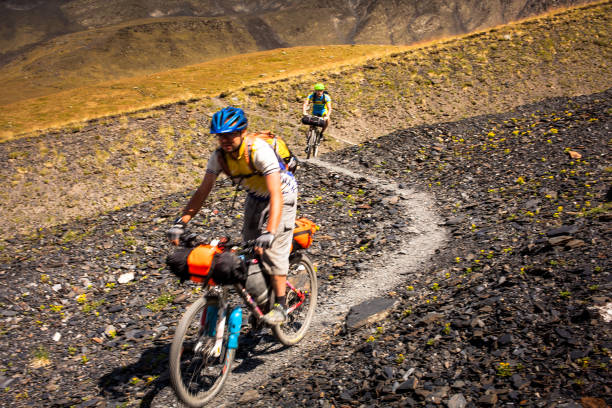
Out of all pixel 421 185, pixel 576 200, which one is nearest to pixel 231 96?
pixel 421 185

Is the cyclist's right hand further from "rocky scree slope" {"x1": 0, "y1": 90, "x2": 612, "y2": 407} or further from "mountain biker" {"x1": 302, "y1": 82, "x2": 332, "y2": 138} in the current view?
"mountain biker" {"x1": 302, "y1": 82, "x2": 332, "y2": 138}

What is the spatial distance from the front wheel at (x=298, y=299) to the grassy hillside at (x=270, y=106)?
17.8 meters

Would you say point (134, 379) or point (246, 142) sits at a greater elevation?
point (246, 142)

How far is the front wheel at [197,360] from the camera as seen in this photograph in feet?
17.3

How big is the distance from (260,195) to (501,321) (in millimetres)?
3976

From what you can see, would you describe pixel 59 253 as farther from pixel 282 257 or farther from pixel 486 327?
pixel 486 327

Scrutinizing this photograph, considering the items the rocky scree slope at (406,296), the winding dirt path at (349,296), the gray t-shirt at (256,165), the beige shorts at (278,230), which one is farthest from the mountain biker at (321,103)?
the gray t-shirt at (256,165)

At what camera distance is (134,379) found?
22.5 feet

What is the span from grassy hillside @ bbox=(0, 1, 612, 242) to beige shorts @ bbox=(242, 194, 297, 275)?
18.6m

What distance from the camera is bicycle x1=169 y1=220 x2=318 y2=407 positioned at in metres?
5.39

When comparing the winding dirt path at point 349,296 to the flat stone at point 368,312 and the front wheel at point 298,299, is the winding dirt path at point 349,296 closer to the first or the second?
the front wheel at point 298,299

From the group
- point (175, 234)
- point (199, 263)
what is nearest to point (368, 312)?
point (199, 263)

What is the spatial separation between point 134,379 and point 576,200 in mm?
10765

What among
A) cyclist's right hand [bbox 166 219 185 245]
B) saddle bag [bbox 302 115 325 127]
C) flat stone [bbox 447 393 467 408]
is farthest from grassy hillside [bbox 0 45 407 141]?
flat stone [bbox 447 393 467 408]
